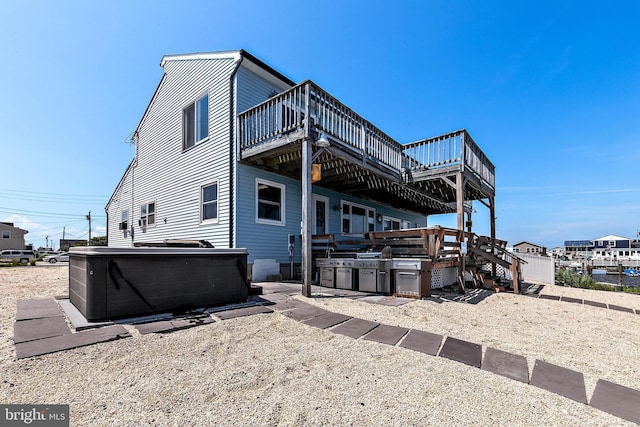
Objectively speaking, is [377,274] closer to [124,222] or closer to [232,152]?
[232,152]

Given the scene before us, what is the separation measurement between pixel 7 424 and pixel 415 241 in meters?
6.75

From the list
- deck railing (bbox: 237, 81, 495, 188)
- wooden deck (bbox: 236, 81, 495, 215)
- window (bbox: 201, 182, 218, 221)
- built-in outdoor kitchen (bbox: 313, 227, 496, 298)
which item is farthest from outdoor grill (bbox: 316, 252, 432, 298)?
window (bbox: 201, 182, 218, 221)

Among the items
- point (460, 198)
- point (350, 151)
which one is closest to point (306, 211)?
point (350, 151)

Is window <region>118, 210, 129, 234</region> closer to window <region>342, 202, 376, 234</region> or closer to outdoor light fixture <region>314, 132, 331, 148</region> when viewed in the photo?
window <region>342, 202, 376, 234</region>

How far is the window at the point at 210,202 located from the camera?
8.70 m

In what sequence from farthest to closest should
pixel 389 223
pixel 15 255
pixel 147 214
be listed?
pixel 15 255 < pixel 389 223 < pixel 147 214

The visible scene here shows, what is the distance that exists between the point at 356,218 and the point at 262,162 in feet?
19.0

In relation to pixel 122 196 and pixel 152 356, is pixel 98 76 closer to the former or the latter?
pixel 122 196

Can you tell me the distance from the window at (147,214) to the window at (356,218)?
783 centimetres

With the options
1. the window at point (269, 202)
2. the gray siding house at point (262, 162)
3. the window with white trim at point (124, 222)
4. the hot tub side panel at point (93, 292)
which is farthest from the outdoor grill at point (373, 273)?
the window with white trim at point (124, 222)

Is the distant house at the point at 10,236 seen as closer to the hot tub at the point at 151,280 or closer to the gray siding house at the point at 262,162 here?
the gray siding house at the point at 262,162

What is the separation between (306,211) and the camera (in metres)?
6.27

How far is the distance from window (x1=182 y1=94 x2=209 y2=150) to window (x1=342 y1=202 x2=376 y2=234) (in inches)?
239

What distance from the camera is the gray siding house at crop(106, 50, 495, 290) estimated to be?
739cm
